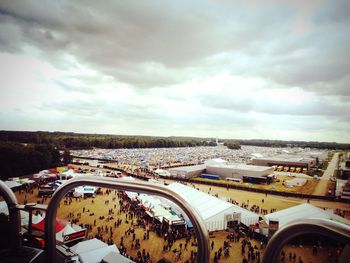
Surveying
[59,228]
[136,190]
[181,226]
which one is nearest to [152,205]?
[181,226]

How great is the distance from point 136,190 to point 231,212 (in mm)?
16037

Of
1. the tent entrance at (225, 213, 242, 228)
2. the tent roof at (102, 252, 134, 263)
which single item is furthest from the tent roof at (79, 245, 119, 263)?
the tent entrance at (225, 213, 242, 228)

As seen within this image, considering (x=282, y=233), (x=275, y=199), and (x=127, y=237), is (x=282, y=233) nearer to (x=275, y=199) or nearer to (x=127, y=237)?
(x=127, y=237)

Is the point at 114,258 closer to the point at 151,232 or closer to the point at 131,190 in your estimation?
the point at 151,232

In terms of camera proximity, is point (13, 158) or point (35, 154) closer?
point (13, 158)

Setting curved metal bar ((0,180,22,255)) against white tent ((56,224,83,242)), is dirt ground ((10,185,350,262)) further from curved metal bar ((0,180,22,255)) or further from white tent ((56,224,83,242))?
curved metal bar ((0,180,22,255))

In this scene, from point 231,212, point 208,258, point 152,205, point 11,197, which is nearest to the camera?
point 208,258

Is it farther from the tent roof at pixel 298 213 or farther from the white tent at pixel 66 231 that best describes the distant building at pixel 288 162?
the white tent at pixel 66 231

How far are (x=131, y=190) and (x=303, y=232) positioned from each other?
884mm

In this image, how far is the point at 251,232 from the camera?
49.4 ft

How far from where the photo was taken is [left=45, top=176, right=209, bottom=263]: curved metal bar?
1.12 m

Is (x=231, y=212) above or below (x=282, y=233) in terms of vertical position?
below

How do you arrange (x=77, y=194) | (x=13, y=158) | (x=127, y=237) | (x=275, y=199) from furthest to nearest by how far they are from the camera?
(x=13, y=158) → (x=275, y=199) → (x=77, y=194) → (x=127, y=237)

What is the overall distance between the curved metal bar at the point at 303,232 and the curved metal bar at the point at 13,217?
5.82 ft
